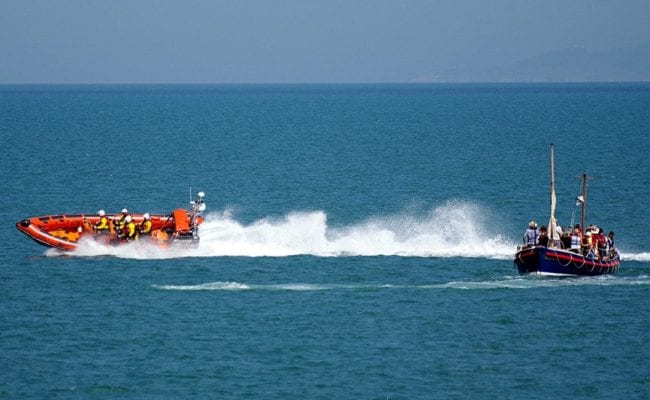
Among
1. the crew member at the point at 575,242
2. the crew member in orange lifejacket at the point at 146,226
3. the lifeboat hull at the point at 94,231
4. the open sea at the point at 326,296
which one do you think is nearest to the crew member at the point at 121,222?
the lifeboat hull at the point at 94,231

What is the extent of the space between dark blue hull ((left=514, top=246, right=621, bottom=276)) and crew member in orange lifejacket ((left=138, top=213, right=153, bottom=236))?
17188 mm

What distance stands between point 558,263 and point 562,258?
294 mm

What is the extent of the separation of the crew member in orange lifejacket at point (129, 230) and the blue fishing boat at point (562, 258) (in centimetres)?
1783

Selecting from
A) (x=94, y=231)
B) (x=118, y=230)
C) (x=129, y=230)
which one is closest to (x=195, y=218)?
(x=129, y=230)

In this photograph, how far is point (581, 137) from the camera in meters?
141

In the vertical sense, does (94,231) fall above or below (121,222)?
below

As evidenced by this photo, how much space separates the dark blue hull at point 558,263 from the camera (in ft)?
169

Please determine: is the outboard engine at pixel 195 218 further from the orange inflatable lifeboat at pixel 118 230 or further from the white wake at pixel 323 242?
the white wake at pixel 323 242

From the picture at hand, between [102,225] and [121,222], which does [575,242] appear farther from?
[102,225]

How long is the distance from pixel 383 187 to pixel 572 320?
4367 cm

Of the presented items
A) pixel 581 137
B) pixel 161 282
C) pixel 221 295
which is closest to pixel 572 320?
pixel 221 295

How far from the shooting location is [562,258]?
51938 mm

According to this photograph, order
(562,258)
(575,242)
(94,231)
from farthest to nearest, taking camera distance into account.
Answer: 1. (94,231)
2. (575,242)
3. (562,258)

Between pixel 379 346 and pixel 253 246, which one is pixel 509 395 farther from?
pixel 253 246
